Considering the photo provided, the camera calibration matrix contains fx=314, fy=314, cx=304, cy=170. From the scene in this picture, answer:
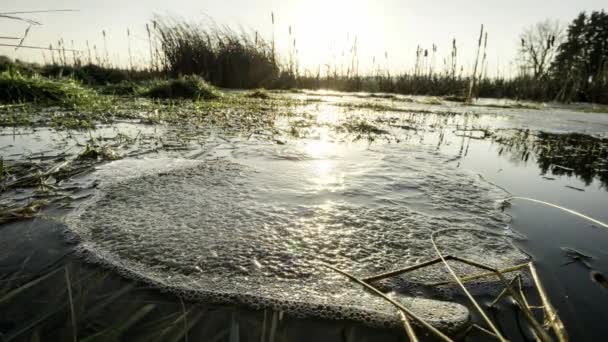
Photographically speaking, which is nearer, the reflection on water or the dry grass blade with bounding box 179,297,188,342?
the dry grass blade with bounding box 179,297,188,342

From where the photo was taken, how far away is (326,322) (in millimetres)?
694

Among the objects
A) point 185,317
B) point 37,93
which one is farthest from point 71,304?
point 37,93

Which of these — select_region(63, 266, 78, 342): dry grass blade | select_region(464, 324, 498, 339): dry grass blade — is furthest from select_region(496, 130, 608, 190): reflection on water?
select_region(63, 266, 78, 342): dry grass blade

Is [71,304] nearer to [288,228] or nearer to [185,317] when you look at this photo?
[185,317]

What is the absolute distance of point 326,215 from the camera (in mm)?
1224

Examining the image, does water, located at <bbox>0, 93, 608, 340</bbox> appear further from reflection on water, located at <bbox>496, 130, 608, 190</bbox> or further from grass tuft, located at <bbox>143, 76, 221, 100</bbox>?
grass tuft, located at <bbox>143, 76, 221, 100</bbox>

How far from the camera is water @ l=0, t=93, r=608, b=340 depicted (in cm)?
84

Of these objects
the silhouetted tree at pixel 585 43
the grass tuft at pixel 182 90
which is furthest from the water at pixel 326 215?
the silhouetted tree at pixel 585 43

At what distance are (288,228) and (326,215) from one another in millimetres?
188

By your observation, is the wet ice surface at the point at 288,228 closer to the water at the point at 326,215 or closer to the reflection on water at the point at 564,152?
the water at the point at 326,215

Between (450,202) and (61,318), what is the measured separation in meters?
1.40

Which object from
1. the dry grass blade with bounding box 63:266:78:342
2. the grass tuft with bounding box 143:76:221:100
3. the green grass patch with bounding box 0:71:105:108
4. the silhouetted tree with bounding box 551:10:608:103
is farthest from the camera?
the silhouetted tree with bounding box 551:10:608:103

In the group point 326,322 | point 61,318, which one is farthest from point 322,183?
point 61,318

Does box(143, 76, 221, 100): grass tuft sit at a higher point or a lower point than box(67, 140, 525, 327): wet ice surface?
higher
